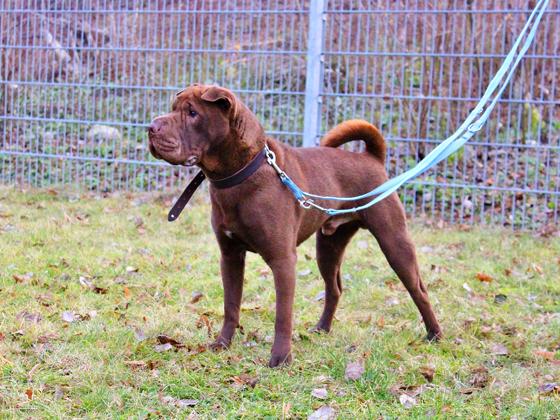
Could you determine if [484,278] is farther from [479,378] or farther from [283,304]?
[283,304]

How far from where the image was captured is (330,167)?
448 centimetres

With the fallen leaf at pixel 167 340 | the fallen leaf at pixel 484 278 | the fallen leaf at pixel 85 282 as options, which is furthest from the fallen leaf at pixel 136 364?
the fallen leaf at pixel 484 278

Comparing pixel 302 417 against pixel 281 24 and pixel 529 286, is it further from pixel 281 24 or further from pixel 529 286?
pixel 281 24

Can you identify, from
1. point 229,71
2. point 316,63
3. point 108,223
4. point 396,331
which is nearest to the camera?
point 396,331

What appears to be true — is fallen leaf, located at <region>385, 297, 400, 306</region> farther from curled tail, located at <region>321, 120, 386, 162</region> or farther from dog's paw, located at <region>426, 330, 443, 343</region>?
curled tail, located at <region>321, 120, 386, 162</region>

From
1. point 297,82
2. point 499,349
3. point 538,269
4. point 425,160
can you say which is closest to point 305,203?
point 425,160

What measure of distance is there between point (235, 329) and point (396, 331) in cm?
104

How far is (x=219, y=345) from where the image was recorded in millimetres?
4277

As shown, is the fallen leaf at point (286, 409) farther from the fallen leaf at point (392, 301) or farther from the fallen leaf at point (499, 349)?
the fallen leaf at point (392, 301)

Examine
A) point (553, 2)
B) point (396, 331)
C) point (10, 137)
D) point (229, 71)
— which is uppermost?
point (553, 2)

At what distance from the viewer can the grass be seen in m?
3.53

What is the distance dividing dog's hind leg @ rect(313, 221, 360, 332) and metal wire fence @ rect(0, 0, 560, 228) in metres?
3.25

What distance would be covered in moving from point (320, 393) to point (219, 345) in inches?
32.9

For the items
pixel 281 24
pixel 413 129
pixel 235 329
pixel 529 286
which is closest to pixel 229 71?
pixel 281 24
